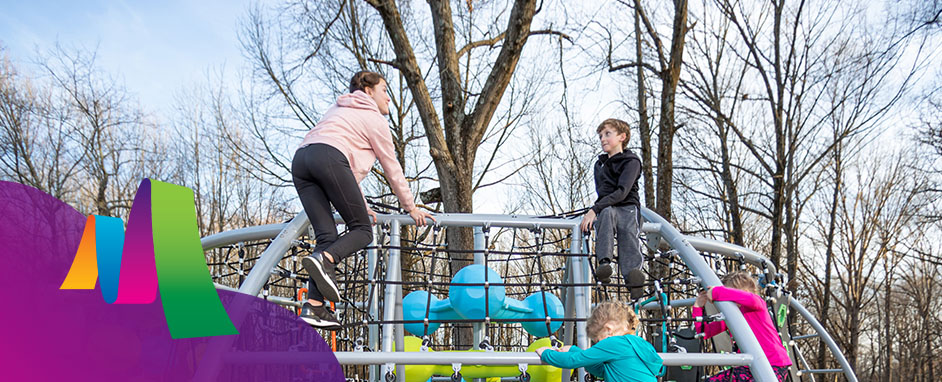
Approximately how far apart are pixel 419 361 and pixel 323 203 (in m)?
0.91

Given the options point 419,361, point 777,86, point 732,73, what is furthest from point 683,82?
point 419,361

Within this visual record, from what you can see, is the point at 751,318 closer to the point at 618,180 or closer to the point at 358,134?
the point at 618,180

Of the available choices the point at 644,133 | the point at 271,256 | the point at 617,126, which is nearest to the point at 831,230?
the point at 644,133

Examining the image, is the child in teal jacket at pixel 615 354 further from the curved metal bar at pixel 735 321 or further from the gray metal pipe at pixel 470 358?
the curved metal bar at pixel 735 321

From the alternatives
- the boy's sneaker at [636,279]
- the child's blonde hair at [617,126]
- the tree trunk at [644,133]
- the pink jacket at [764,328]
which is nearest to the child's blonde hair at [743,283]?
the pink jacket at [764,328]

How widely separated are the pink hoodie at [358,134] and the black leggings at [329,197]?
8 cm

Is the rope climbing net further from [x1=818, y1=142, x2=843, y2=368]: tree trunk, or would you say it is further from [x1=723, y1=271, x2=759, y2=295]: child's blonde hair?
[x1=818, y1=142, x2=843, y2=368]: tree trunk

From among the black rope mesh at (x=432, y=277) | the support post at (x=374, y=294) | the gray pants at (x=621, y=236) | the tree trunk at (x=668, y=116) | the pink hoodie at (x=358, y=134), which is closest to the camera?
the pink hoodie at (x=358, y=134)

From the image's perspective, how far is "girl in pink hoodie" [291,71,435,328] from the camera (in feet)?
9.53

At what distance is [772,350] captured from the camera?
11.0 ft

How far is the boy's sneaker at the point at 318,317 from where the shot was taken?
2.89 metres

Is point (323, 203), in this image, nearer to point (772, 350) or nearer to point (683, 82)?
point (772, 350)

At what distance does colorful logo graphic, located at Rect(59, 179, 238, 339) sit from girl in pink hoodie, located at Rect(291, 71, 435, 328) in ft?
1.59

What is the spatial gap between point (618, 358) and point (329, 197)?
1.49 meters
